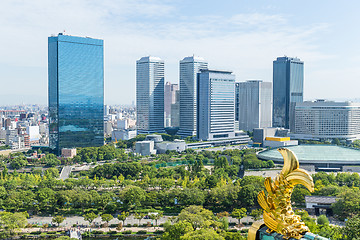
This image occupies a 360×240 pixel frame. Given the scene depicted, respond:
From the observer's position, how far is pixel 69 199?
120 ft

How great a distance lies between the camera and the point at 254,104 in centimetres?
11631

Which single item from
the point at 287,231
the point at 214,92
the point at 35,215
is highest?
the point at 214,92

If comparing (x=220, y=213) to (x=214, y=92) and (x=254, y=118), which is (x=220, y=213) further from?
(x=254, y=118)

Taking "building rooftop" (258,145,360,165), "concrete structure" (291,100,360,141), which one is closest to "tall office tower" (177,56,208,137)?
"concrete structure" (291,100,360,141)

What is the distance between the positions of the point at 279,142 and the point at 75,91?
141 ft

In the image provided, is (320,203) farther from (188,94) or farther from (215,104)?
(188,94)

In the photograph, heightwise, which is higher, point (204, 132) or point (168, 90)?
point (168, 90)

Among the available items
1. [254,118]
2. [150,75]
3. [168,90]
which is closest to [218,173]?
[150,75]

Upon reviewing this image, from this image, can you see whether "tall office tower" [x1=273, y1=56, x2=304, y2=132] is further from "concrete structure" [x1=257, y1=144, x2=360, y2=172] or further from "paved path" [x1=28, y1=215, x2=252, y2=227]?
"paved path" [x1=28, y1=215, x2=252, y2=227]

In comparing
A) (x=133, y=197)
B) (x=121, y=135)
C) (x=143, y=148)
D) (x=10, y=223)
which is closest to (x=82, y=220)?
(x=133, y=197)

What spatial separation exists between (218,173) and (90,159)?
92.9 feet

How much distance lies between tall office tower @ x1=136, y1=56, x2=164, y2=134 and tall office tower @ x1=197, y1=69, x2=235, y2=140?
18059 millimetres

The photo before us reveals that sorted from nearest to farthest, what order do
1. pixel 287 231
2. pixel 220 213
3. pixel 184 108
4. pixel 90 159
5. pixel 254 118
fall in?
pixel 287 231
pixel 220 213
pixel 90 159
pixel 184 108
pixel 254 118

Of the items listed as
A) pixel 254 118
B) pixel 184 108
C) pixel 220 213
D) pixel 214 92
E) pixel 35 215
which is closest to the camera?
pixel 220 213
